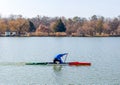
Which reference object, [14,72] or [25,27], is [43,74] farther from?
[25,27]

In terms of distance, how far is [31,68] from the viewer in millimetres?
33000

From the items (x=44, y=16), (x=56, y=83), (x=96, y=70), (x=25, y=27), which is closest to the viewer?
(x=56, y=83)

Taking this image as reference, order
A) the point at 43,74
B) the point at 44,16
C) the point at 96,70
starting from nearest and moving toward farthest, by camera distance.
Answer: the point at 43,74 → the point at 96,70 → the point at 44,16

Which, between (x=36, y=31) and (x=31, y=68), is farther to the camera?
(x=36, y=31)

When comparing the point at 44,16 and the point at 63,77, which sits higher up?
the point at 63,77

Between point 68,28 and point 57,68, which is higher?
point 57,68

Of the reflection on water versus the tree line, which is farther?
the tree line

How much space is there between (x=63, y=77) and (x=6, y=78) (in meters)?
4.34

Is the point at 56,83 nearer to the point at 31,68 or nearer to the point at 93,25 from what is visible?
the point at 31,68

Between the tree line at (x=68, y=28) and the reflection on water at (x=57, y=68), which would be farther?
the tree line at (x=68, y=28)

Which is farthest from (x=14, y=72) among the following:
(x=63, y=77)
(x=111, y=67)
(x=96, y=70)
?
(x=111, y=67)

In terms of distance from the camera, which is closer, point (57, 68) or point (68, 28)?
point (57, 68)

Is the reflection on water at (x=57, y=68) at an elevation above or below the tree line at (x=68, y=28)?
above

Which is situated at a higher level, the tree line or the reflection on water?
the reflection on water
